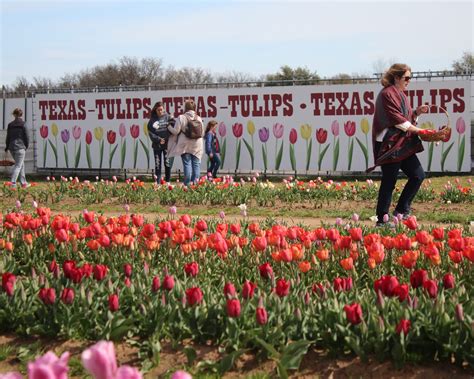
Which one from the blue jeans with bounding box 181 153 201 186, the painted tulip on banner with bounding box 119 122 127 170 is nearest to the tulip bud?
the blue jeans with bounding box 181 153 201 186

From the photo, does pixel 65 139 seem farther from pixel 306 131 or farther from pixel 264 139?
pixel 306 131

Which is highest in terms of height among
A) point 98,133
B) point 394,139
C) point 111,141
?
point 394,139

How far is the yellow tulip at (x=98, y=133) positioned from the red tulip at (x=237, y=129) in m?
3.81

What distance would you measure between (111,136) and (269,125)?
445 cm

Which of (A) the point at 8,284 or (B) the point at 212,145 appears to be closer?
(A) the point at 8,284

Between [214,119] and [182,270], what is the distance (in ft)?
46.6

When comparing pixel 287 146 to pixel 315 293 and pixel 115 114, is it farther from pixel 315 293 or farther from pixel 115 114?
pixel 315 293

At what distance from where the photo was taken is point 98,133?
68.9ft

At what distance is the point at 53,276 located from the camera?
194 inches

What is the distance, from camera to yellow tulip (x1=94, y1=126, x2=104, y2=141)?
20959mm

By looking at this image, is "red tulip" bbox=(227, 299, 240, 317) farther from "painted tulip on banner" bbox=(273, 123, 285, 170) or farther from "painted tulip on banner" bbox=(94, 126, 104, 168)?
"painted tulip on banner" bbox=(94, 126, 104, 168)

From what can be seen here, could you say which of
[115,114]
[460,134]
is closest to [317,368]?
[460,134]

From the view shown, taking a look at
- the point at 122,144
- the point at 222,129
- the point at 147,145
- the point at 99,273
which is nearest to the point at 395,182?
the point at 99,273

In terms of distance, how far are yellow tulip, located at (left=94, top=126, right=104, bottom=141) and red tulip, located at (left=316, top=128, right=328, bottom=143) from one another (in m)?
5.94
